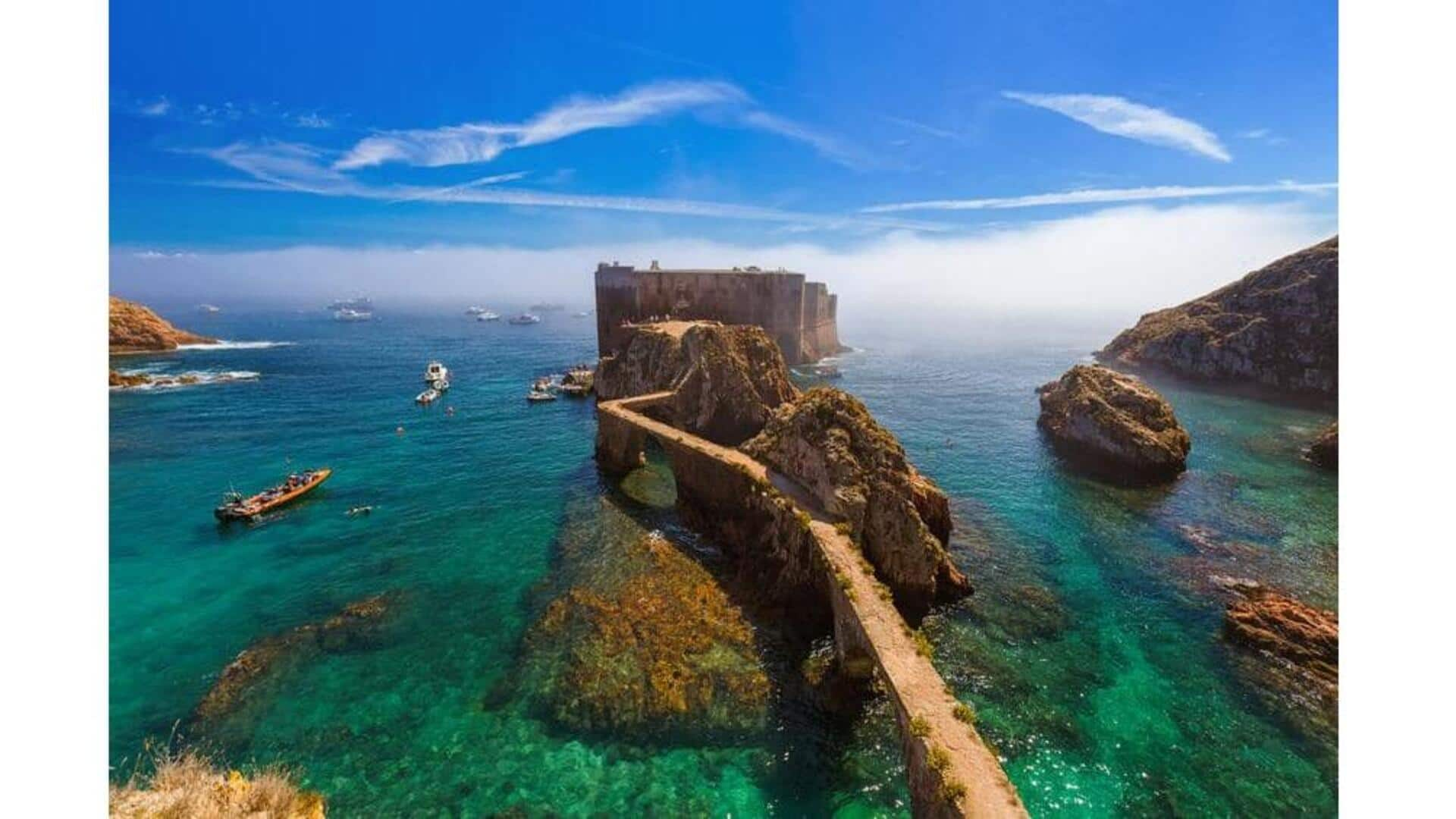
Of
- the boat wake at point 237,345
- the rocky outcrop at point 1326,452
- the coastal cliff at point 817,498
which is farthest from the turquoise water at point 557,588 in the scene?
the boat wake at point 237,345

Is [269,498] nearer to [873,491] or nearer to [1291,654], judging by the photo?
[873,491]

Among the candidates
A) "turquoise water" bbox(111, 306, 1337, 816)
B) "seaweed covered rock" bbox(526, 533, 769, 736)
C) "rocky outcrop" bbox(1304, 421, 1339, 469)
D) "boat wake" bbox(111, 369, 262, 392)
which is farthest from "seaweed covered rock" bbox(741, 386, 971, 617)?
"boat wake" bbox(111, 369, 262, 392)

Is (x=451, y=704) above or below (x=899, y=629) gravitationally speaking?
below

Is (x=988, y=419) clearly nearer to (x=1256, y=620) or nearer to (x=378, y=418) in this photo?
(x=1256, y=620)

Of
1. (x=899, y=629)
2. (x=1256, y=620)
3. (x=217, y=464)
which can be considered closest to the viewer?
(x=899, y=629)

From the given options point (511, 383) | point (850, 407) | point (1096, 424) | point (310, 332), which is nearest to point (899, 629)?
point (850, 407)
